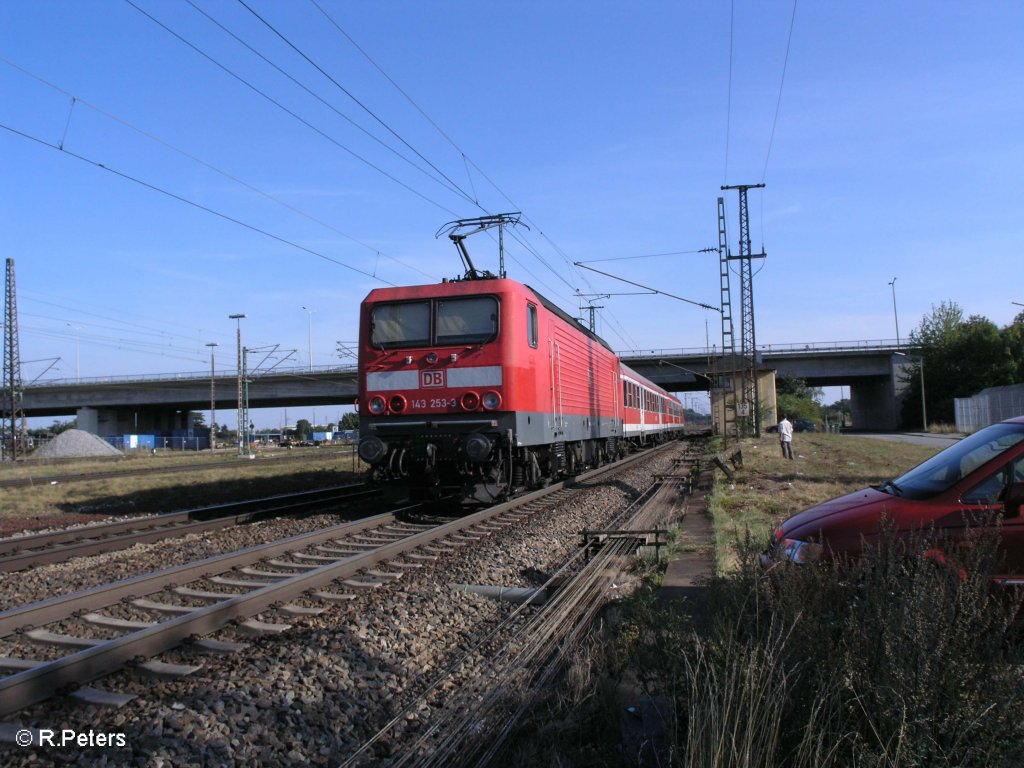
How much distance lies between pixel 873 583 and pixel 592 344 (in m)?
15.0

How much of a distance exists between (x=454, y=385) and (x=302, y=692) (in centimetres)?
700

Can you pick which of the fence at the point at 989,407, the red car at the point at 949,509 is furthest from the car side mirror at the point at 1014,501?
the fence at the point at 989,407

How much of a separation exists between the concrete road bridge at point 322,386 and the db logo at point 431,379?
45791mm

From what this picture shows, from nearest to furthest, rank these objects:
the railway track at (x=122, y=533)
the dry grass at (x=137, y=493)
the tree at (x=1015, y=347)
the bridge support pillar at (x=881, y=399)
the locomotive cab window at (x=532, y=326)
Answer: the railway track at (x=122, y=533)
the locomotive cab window at (x=532, y=326)
the dry grass at (x=137, y=493)
the tree at (x=1015, y=347)
the bridge support pillar at (x=881, y=399)

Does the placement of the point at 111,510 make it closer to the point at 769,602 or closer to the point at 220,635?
Result: the point at 220,635

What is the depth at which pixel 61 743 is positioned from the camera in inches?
135

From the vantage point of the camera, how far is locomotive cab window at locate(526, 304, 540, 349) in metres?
11.4

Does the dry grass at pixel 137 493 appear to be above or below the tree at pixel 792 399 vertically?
below

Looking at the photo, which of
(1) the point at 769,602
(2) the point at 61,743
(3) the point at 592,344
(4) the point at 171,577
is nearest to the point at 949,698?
(1) the point at 769,602

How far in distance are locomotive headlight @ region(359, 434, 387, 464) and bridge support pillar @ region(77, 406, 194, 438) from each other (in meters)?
66.8

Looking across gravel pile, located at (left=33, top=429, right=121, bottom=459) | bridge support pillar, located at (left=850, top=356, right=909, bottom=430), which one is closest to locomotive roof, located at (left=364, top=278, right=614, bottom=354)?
gravel pile, located at (left=33, top=429, right=121, bottom=459)

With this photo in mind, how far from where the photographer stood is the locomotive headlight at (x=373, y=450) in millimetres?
10648

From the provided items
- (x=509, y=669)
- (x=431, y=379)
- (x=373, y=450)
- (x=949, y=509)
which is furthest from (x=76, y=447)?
(x=949, y=509)

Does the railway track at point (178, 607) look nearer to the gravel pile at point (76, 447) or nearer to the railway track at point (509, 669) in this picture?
the railway track at point (509, 669)
